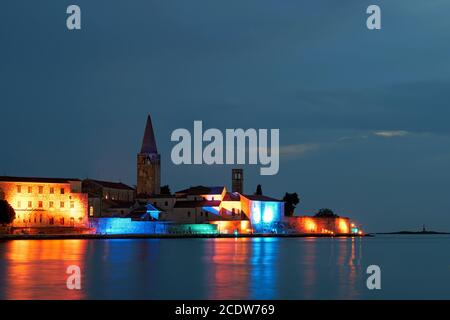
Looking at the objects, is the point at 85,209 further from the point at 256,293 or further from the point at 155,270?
the point at 256,293

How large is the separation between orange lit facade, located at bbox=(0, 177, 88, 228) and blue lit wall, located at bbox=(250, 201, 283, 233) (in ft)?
67.0

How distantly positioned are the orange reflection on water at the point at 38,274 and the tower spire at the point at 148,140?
45282mm

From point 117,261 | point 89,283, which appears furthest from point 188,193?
point 89,283

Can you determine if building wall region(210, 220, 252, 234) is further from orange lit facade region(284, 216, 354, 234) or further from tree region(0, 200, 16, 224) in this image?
tree region(0, 200, 16, 224)

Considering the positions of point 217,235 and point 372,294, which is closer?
point 372,294

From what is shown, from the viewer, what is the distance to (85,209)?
69562mm

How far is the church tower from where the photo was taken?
8900 cm

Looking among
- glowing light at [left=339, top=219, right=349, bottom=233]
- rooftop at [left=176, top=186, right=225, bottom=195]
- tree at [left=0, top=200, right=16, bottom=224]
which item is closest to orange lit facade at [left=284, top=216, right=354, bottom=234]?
glowing light at [left=339, top=219, right=349, bottom=233]

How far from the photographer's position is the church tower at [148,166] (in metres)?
89.0

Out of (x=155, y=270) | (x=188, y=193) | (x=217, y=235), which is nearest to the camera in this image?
(x=155, y=270)

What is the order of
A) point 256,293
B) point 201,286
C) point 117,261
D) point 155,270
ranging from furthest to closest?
point 117,261
point 155,270
point 201,286
point 256,293

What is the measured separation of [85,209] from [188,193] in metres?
16.6

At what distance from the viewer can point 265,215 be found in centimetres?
8525

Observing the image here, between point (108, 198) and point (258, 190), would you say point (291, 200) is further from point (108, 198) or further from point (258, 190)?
point (108, 198)
